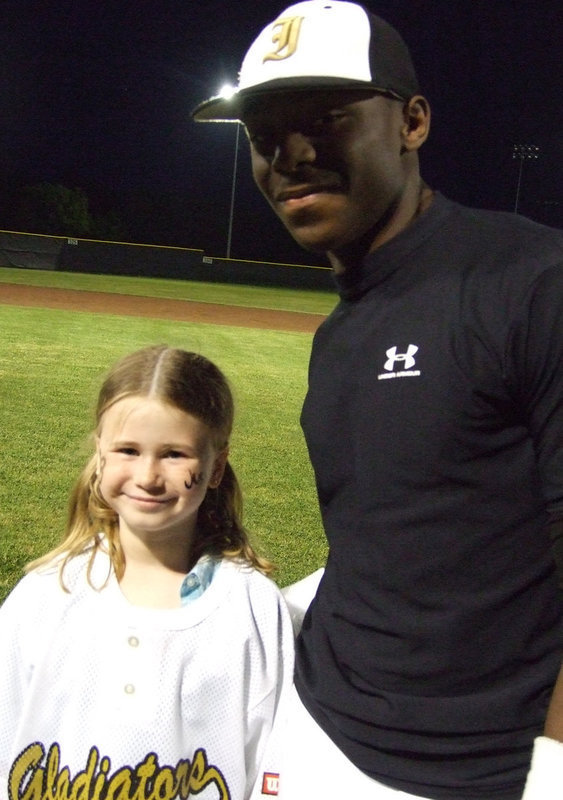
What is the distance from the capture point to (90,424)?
2246 mm

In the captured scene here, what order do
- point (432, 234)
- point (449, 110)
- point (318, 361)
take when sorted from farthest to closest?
point (449, 110) → point (318, 361) → point (432, 234)

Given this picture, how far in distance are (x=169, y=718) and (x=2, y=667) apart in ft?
1.25

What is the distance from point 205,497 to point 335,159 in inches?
38.9

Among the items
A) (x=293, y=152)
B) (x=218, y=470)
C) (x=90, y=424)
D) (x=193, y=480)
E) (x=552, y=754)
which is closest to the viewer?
(x=552, y=754)

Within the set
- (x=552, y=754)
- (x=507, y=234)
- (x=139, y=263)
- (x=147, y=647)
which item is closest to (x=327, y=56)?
(x=507, y=234)

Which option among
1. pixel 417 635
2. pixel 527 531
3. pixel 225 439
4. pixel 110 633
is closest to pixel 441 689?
pixel 417 635

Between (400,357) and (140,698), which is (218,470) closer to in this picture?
(140,698)

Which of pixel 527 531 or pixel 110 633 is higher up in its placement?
pixel 527 531

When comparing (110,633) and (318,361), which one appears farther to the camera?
(110,633)

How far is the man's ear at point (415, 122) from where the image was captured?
1.37m

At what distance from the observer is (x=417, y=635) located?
1.25 metres

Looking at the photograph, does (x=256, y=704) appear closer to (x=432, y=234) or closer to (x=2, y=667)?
(x=2, y=667)

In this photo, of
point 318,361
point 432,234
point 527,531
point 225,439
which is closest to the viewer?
point 527,531

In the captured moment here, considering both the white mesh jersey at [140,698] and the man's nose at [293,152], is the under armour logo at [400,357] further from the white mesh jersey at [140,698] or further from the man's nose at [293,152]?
the white mesh jersey at [140,698]
